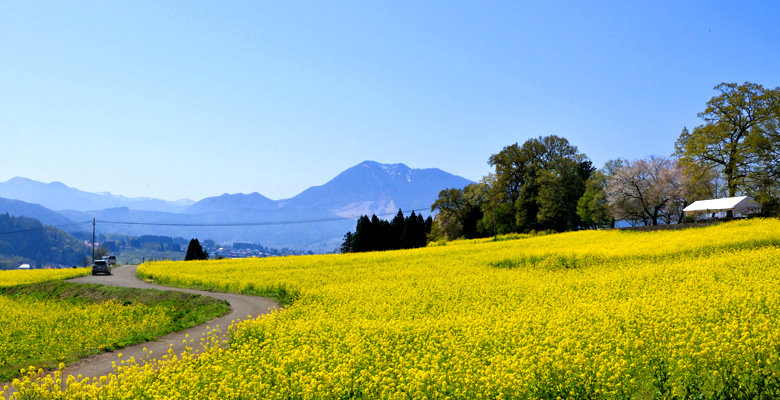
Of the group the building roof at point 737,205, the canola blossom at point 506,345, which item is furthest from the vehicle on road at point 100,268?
the building roof at point 737,205

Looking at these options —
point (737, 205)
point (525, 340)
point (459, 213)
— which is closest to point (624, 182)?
point (737, 205)

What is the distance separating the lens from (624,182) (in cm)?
6256

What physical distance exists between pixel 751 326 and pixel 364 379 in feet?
25.6

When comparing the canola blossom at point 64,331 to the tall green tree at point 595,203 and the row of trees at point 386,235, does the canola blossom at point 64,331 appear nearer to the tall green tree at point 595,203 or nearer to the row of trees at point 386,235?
the row of trees at point 386,235

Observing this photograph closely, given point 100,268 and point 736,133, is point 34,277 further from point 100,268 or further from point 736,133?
point 736,133

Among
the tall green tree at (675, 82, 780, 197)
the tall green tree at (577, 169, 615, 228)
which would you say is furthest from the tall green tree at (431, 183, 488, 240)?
the tall green tree at (675, 82, 780, 197)

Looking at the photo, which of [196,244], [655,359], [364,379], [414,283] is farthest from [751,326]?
[196,244]

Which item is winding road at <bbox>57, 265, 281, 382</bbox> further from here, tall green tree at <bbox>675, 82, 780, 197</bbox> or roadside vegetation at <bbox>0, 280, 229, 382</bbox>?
→ tall green tree at <bbox>675, 82, 780, 197</bbox>

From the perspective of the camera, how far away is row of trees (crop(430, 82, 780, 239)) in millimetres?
42844

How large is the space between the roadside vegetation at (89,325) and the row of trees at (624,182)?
44.1m

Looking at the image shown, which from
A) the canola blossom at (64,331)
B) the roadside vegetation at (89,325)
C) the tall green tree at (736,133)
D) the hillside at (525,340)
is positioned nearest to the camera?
the hillside at (525,340)

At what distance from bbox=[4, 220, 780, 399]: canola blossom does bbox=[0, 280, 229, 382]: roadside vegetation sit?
3.75 meters

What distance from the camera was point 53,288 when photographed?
1481 inches

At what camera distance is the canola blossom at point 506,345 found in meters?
7.86
